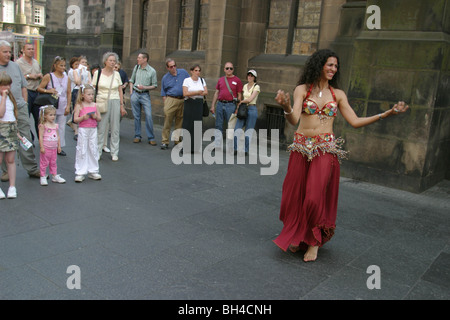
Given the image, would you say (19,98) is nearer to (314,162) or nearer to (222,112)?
(222,112)

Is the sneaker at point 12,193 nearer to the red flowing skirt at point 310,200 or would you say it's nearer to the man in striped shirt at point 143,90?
the red flowing skirt at point 310,200

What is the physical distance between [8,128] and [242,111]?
4.66 m

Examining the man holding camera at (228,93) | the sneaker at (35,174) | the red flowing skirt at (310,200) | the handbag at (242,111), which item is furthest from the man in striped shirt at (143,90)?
the red flowing skirt at (310,200)

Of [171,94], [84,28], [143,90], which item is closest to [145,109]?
[143,90]

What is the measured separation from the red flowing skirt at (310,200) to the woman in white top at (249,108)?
4.66 metres

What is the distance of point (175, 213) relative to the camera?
551 centimetres

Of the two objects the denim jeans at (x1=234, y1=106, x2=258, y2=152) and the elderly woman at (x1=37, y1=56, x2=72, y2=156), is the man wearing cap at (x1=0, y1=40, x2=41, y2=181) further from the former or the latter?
the denim jeans at (x1=234, y1=106, x2=258, y2=152)

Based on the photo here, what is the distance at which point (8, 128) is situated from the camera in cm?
577

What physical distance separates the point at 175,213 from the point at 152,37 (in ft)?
31.1

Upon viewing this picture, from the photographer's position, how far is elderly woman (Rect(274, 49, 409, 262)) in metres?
4.34

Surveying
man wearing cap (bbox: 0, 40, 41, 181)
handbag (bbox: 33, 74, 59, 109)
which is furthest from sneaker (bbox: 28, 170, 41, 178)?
handbag (bbox: 33, 74, 59, 109)

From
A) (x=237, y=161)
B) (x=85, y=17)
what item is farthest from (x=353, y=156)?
Answer: (x=85, y=17)

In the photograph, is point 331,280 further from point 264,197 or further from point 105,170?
point 105,170

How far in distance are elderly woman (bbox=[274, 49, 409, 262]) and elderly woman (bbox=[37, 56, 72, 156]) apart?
4.97 meters
